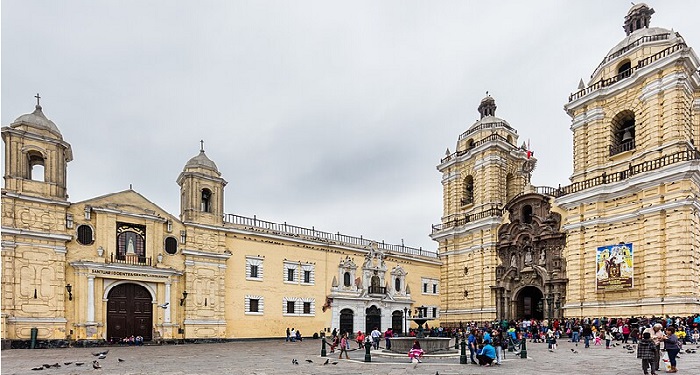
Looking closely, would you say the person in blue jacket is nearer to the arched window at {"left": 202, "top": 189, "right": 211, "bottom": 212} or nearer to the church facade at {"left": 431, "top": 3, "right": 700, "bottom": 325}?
the church facade at {"left": 431, "top": 3, "right": 700, "bottom": 325}

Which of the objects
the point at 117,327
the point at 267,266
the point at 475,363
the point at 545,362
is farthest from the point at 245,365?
the point at 267,266

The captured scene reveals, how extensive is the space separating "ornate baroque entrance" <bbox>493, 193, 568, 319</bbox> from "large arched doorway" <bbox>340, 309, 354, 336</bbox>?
11.3 metres

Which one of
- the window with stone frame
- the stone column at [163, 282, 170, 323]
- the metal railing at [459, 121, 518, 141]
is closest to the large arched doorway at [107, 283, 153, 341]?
the stone column at [163, 282, 170, 323]

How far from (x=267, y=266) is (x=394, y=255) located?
12.0 m

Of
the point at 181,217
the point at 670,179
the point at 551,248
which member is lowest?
the point at 551,248

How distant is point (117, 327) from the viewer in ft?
93.9

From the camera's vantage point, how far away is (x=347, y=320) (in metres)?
38.3

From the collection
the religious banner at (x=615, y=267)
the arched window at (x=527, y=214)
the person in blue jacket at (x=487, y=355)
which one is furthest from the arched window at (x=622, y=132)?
the person in blue jacket at (x=487, y=355)

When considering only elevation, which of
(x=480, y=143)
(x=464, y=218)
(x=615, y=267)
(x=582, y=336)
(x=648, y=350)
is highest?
(x=480, y=143)

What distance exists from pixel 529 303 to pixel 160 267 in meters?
27.2

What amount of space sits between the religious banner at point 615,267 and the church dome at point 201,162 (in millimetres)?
25491

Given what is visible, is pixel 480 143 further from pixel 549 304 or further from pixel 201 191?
pixel 201 191

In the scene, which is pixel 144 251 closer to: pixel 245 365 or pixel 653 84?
pixel 245 365

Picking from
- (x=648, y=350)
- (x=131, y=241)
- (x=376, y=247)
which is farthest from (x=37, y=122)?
(x=648, y=350)
